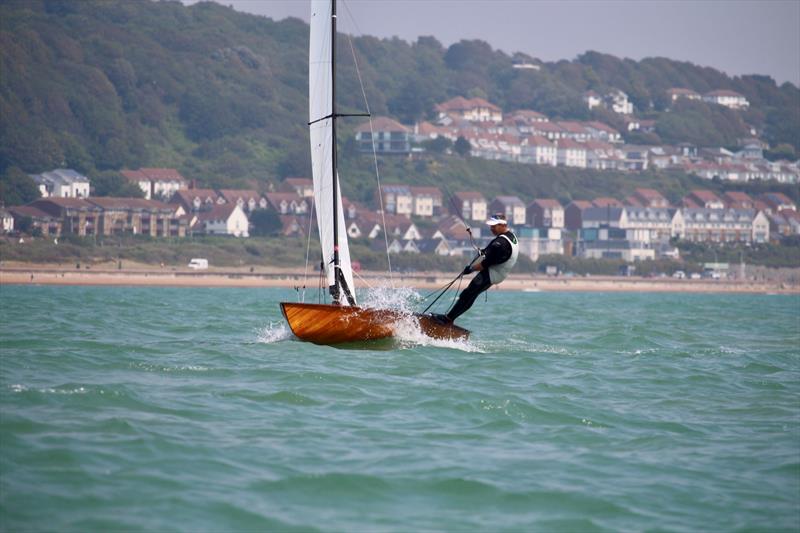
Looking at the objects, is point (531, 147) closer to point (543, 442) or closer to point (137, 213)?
point (137, 213)

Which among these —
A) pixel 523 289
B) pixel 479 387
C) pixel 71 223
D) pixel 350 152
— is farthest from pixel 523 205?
pixel 479 387

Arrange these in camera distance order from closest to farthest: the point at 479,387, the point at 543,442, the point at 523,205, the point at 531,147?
the point at 543,442 < the point at 479,387 < the point at 523,205 < the point at 531,147

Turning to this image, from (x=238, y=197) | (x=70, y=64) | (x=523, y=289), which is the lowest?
(x=523, y=289)

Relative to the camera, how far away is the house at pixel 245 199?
119900 mm

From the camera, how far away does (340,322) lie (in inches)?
742

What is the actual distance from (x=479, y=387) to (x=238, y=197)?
10652 centimetres

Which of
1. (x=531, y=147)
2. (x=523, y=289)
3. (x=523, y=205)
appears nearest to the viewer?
(x=523, y=289)

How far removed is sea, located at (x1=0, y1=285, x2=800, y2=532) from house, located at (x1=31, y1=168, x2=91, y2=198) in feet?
329

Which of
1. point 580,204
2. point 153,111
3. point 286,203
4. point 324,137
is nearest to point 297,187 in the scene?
point 286,203

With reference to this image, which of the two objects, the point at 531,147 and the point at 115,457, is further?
the point at 531,147

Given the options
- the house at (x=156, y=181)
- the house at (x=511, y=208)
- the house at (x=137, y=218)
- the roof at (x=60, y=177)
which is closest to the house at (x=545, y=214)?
the house at (x=511, y=208)

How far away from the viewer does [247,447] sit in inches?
448

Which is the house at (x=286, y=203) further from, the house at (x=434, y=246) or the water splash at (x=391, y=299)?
the water splash at (x=391, y=299)

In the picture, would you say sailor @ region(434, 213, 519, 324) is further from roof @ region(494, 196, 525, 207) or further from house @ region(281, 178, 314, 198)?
roof @ region(494, 196, 525, 207)
